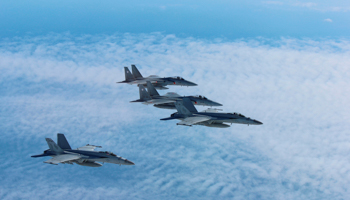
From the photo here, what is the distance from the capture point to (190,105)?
313ft

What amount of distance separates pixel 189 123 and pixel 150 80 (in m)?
33.6

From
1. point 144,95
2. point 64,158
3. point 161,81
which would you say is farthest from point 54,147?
point 161,81

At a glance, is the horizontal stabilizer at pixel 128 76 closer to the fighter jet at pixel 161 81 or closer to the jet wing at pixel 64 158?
the fighter jet at pixel 161 81

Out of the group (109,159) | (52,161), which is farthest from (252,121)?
(52,161)

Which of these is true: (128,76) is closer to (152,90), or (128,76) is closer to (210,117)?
(152,90)

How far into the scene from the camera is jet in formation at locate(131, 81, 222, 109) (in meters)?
104

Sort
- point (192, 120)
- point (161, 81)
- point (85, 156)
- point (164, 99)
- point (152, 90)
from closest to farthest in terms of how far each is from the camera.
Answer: point (85, 156), point (192, 120), point (164, 99), point (152, 90), point (161, 81)

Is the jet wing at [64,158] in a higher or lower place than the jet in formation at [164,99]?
lower

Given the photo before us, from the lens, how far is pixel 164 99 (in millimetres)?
104750

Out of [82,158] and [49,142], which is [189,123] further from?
[49,142]

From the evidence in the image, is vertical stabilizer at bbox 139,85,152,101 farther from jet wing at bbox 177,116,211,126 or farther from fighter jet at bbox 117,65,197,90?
jet wing at bbox 177,116,211,126

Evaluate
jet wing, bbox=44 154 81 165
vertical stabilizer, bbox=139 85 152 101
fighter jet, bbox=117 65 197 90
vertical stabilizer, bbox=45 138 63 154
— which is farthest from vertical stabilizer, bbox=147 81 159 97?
vertical stabilizer, bbox=45 138 63 154

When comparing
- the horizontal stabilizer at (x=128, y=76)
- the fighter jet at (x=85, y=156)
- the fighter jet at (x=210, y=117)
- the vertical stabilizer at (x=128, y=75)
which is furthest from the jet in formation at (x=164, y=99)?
A: the fighter jet at (x=85, y=156)

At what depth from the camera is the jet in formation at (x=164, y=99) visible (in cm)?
10368
